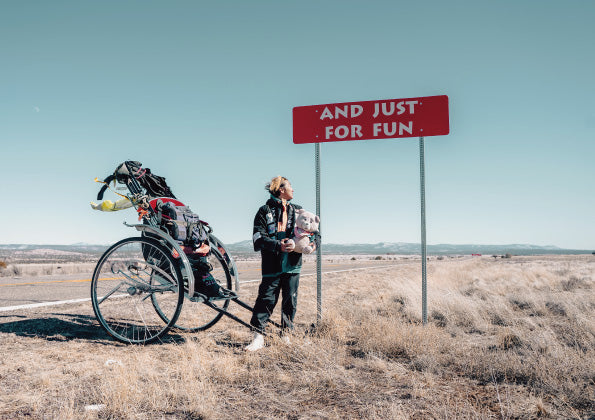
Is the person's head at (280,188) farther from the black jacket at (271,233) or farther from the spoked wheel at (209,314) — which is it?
the spoked wheel at (209,314)

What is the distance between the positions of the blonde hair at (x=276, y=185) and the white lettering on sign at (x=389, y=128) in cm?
182

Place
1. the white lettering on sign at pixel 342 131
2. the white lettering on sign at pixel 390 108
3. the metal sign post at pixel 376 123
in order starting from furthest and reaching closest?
the white lettering on sign at pixel 342 131 → the white lettering on sign at pixel 390 108 → the metal sign post at pixel 376 123

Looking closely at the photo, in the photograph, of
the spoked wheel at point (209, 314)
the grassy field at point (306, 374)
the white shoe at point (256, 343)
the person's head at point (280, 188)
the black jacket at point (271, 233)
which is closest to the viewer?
the grassy field at point (306, 374)

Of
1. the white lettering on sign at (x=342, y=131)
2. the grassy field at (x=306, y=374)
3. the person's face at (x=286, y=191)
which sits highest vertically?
the white lettering on sign at (x=342, y=131)

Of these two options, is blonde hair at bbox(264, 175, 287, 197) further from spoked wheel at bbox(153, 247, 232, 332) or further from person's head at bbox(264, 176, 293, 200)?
spoked wheel at bbox(153, 247, 232, 332)

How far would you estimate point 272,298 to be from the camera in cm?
517

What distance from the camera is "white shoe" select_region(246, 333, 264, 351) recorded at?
4826 mm

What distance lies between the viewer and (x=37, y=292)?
1034cm

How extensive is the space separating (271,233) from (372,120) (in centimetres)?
239

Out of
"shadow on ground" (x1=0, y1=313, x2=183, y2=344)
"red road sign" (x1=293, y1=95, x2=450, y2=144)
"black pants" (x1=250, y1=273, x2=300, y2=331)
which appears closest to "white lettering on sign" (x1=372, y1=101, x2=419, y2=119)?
"red road sign" (x1=293, y1=95, x2=450, y2=144)

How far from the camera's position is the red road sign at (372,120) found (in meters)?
A: 6.12

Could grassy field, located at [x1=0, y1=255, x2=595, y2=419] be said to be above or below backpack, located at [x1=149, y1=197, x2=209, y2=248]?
below

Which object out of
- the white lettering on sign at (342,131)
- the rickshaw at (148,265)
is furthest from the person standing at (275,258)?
the white lettering on sign at (342,131)

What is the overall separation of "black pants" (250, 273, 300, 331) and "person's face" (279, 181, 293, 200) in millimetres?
905
